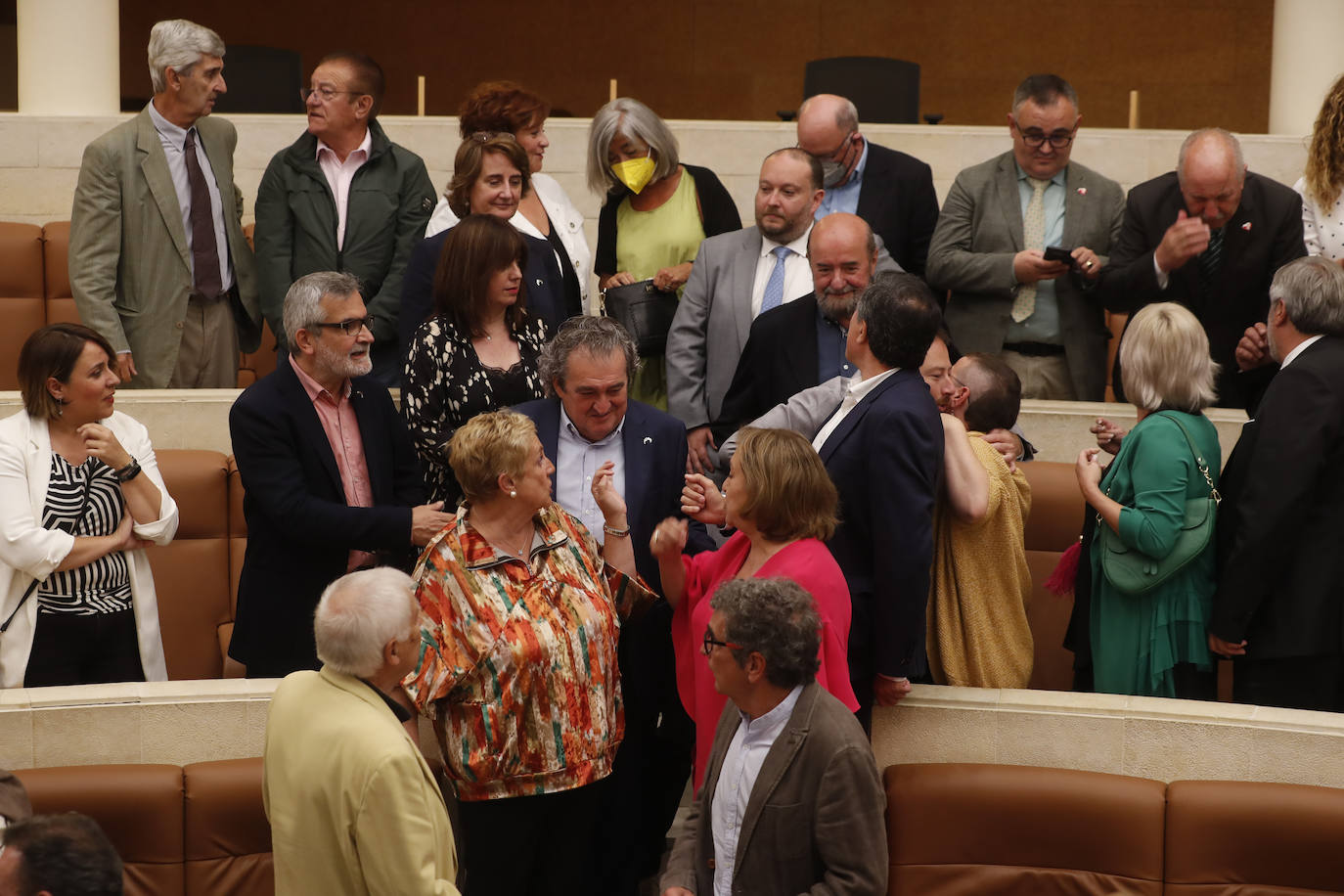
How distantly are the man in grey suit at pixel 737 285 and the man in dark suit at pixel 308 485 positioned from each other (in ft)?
3.35

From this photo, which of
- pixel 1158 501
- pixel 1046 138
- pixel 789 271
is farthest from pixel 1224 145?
pixel 1158 501

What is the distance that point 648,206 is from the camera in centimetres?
492

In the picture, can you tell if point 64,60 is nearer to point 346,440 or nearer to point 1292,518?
point 346,440

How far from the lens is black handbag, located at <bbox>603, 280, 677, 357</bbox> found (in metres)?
4.72

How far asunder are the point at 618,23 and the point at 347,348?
8.29m

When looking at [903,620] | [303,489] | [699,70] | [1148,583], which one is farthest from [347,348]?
[699,70]

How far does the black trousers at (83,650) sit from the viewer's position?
3596mm

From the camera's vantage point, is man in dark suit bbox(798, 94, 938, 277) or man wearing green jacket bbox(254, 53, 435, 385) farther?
man wearing green jacket bbox(254, 53, 435, 385)

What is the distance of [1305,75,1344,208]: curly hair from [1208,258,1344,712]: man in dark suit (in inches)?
41.9

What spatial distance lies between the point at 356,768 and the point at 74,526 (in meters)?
1.44

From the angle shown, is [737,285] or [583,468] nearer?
[583,468]

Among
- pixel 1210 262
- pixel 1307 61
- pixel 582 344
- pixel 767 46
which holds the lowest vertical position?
pixel 582 344

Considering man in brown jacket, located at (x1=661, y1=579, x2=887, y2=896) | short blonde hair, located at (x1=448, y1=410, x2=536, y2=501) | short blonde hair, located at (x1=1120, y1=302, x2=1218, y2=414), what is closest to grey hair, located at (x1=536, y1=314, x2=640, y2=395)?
short blonde hair, located at (x1=448, y1=410, x2=536, y2=501)

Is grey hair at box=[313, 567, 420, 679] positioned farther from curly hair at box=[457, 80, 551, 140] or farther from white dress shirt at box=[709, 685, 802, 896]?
curly hair at box=[457, 80, 551, 140]
